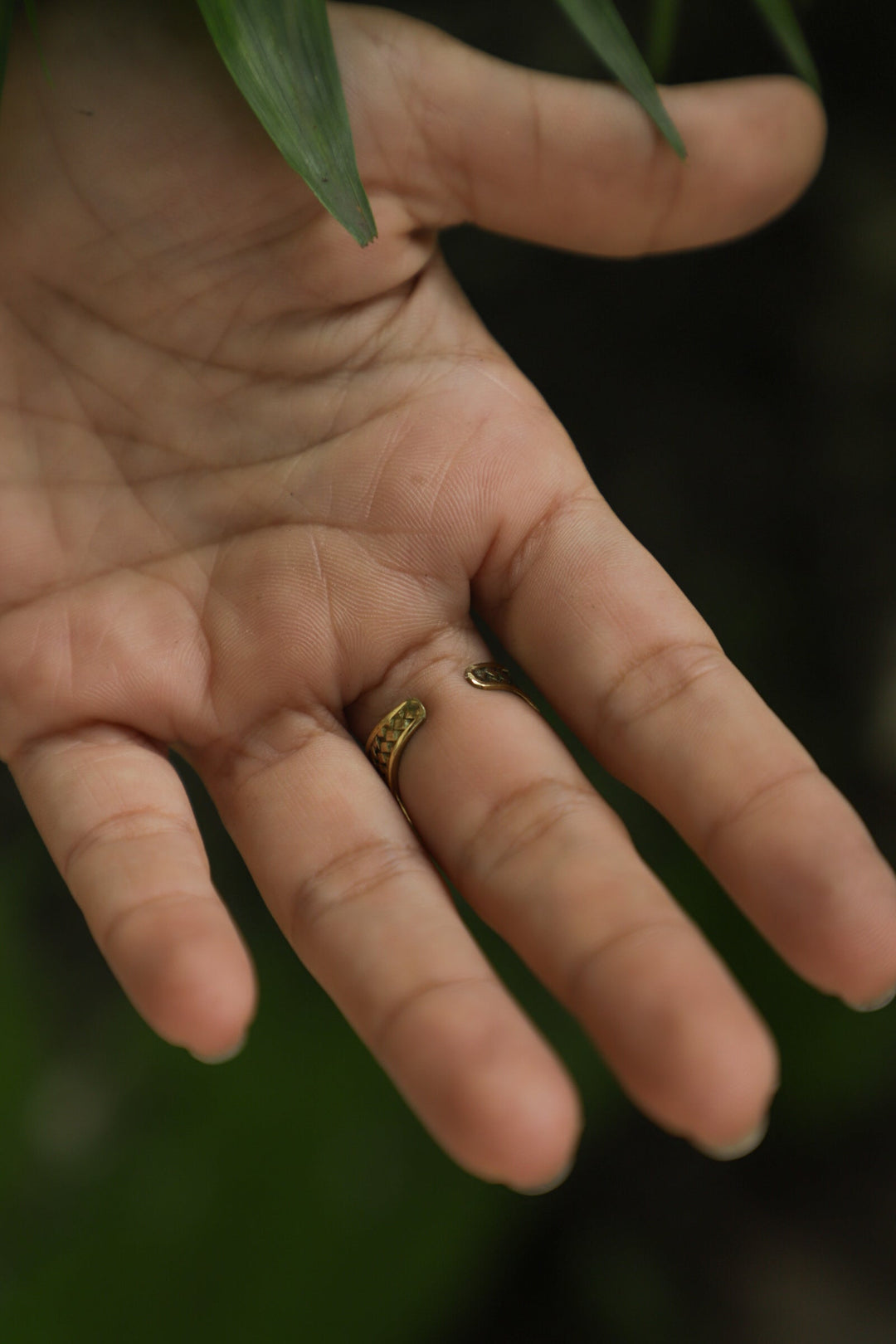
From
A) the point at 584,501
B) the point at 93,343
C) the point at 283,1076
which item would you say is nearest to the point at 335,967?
the point at 584,501

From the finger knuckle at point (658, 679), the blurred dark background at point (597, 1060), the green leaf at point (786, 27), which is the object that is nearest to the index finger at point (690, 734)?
the finger knuckle at point (658, 679)

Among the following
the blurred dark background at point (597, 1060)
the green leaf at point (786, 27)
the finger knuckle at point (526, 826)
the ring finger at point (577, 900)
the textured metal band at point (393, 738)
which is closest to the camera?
the ring finger at point (577, 900)

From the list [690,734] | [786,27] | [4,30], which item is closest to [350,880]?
[690,734]

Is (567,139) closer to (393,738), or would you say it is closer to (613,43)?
(613,43)

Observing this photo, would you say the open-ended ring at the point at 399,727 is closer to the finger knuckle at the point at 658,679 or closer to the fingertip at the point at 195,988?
the finger knuckle at the point at 658,679

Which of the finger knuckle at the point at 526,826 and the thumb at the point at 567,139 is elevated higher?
the thumb at the point at 567,139

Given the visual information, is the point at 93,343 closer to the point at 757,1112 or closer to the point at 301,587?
the point at 301,587
